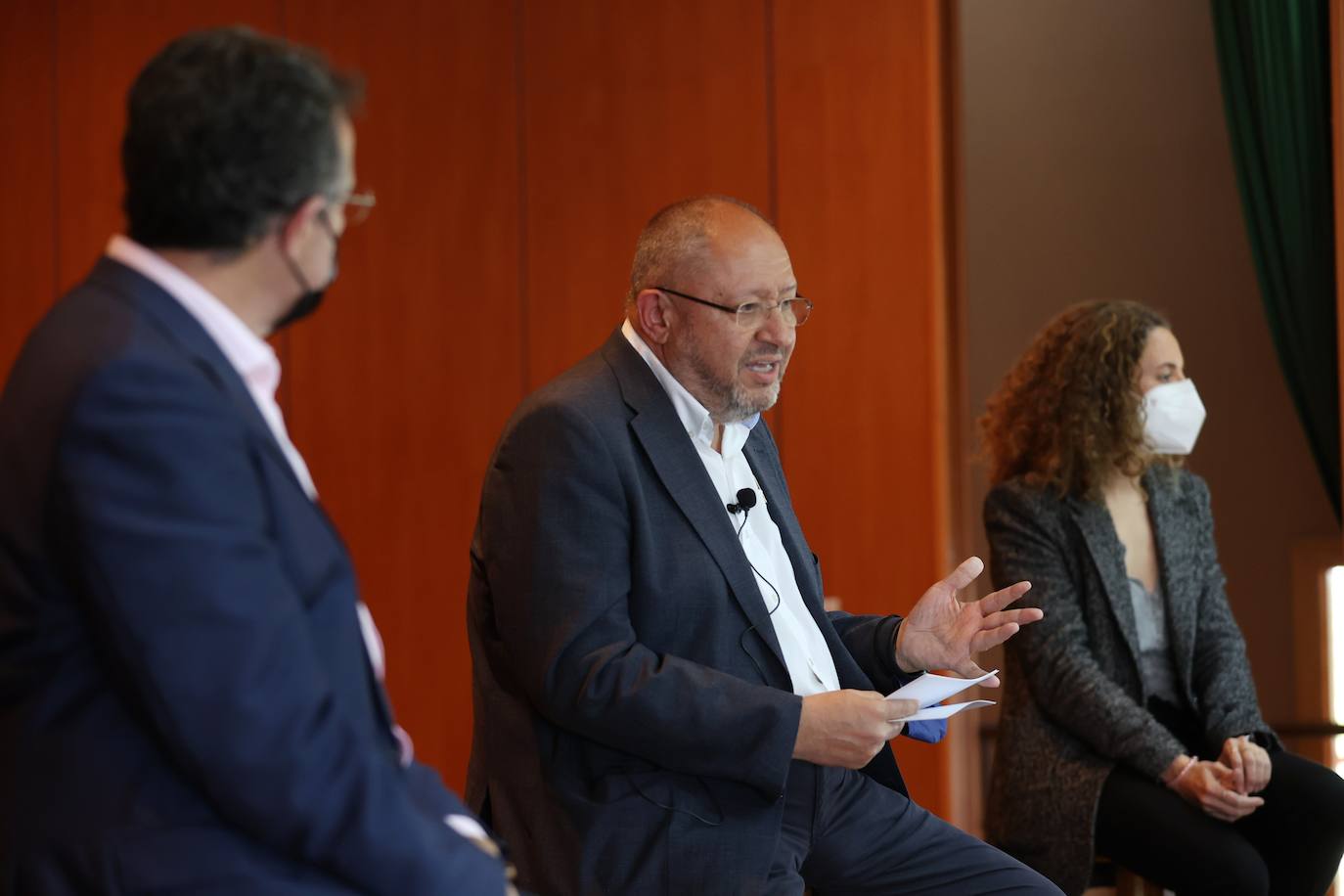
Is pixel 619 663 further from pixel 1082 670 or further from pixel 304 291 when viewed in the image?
pixel 1082 670

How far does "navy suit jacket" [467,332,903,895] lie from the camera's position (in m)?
2.20

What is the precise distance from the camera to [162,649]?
4.23ft

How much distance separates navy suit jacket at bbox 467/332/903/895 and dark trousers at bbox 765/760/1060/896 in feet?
0.57

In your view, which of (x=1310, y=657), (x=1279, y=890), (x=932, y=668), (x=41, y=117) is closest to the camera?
(x=932, y=668)

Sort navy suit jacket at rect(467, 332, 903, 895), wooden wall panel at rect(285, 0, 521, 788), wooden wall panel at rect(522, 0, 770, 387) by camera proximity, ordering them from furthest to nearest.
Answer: wooden wall panel at rect(285, 0, 521, 788)
wooden wall panel at rect(522, 0, 770, 387)
navy suit jacket at rect(467, 332, 903, 895)

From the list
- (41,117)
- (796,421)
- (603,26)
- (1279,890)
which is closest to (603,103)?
(603,26)

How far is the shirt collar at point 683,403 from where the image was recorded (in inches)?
Result: 99.7

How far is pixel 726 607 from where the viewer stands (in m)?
2.37

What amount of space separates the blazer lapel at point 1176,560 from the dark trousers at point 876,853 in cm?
101

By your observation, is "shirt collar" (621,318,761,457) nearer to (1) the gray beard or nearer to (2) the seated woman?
(1) the gray beard

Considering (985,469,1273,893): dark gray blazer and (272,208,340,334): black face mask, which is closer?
(272,208,340,334): black face mask

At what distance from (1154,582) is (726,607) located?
4.86 feet

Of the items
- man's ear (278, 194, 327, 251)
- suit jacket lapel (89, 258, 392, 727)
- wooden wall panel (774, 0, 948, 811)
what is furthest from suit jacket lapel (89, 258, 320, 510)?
wooden wall panel (774, 0, 948, 811)

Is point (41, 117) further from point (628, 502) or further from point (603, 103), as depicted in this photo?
point (628, 502)
